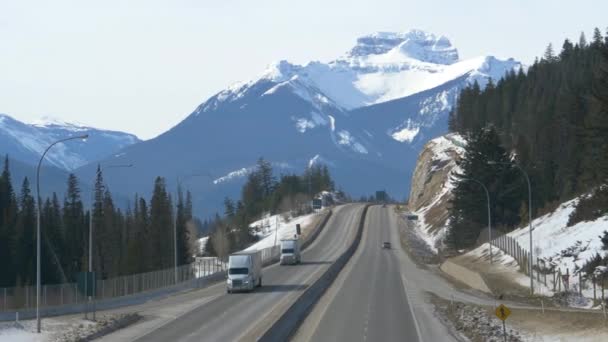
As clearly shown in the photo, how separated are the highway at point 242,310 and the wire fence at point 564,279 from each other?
673 inches

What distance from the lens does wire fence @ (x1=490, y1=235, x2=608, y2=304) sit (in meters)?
A: 65.1

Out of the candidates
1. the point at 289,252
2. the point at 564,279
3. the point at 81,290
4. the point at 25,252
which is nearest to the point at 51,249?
the point at 25,252

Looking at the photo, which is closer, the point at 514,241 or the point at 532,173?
the point at 514,241

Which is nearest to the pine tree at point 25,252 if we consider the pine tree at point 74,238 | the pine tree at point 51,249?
the pine tree at point 51,249

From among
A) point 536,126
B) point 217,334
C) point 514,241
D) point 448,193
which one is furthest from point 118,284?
point 448,193

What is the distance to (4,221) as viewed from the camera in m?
119

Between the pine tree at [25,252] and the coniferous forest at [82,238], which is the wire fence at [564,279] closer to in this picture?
the coniferous forest at [82,238]

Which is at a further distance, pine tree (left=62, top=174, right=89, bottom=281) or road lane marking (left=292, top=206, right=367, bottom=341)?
pine tree (left=62, top=174, right=89, bottom=281)

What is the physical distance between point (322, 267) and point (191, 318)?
49592 millimetres

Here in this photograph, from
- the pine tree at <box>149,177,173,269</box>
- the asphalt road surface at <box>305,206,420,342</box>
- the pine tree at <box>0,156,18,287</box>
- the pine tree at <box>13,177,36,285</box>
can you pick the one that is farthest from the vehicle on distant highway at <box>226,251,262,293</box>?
the pine tree at <box>149,177,173,269</box>

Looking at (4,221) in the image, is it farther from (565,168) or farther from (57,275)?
(565,168)

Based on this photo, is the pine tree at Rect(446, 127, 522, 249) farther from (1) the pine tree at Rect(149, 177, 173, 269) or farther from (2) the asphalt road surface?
(1) the pine tree at Rect(149, 177, 173, 269)

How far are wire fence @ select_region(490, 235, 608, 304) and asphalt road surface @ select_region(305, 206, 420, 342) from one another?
9.89 metres

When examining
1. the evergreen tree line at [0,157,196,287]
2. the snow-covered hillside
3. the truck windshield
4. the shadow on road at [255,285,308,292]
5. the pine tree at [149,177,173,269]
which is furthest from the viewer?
the pine tree at [149,177,173,269]
